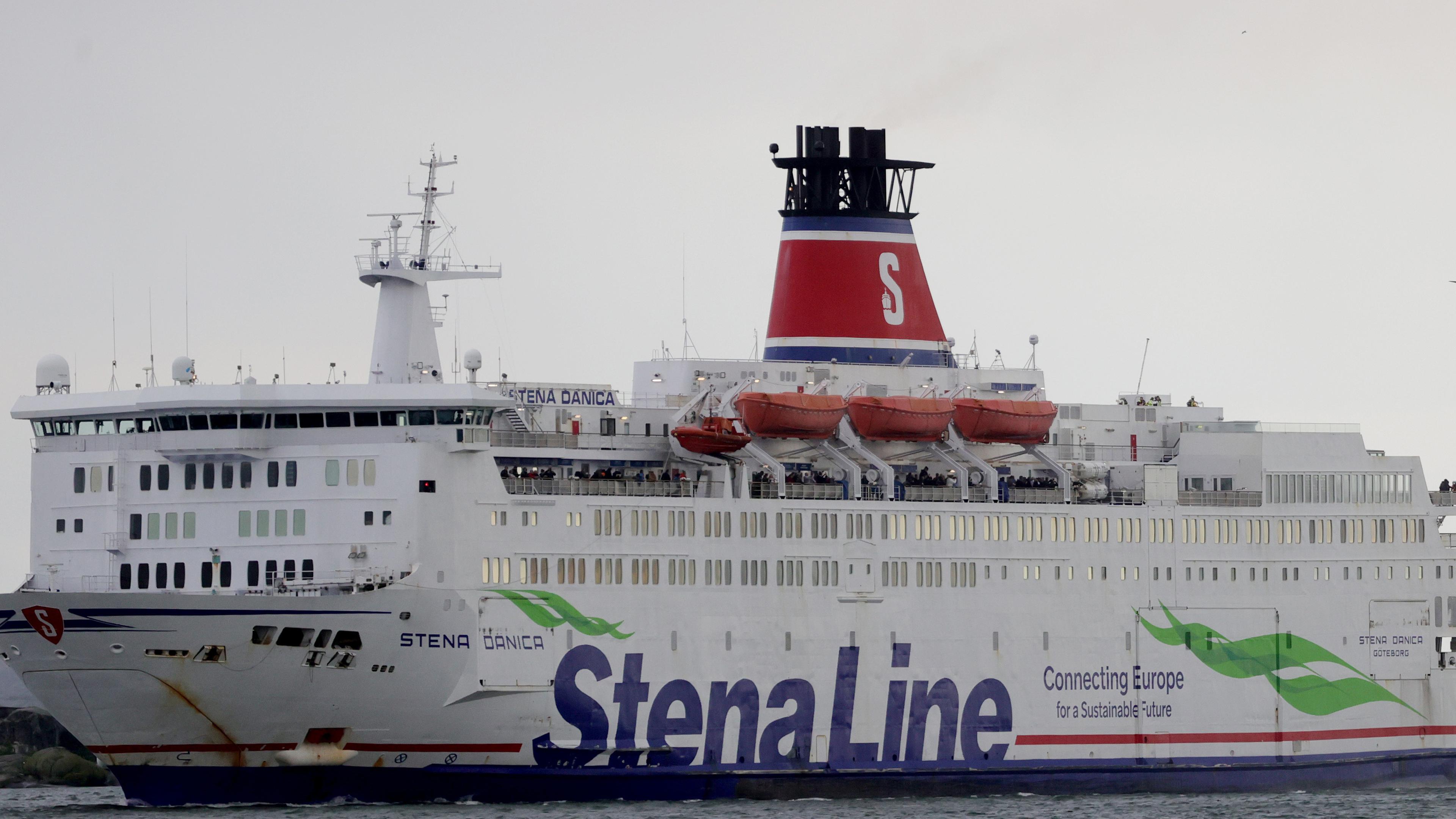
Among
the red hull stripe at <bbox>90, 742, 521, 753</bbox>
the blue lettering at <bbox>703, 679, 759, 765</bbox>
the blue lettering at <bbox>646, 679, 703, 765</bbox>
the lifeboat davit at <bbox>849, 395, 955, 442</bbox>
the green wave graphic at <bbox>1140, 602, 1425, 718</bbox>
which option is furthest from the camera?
the green wave graphic at <bbox>1140, 602, 1425, 718</bbox>

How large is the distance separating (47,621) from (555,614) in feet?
27.5

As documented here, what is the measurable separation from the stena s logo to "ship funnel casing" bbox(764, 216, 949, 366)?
0.04 feet

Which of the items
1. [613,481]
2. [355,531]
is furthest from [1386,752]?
[355,531]

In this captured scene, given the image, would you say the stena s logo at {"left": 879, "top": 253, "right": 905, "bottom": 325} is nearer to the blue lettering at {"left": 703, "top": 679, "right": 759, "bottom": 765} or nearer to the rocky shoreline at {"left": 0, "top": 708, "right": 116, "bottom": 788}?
the blue lettering at {"left": 703, "top": 679, "right": 759, "bottom": 765}

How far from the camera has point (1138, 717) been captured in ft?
158

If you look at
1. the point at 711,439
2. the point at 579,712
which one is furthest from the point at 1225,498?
the point at 579,712

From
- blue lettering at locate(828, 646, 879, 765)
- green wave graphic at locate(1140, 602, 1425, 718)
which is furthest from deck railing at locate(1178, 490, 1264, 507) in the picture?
blue lettering at locate(828, 646, 879, 765)

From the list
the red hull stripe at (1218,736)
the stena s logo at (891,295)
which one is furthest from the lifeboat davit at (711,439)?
the red hull stripe at (1218,736)

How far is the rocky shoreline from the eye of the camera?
188 feet

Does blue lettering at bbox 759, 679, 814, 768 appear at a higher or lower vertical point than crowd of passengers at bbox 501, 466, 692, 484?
lower

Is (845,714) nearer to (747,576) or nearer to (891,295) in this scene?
(747,576)

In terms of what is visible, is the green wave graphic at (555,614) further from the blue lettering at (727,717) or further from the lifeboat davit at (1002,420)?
the lifeboat davit at (1002,420)

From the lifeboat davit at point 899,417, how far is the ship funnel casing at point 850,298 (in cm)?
298

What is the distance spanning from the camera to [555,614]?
41938 mm
